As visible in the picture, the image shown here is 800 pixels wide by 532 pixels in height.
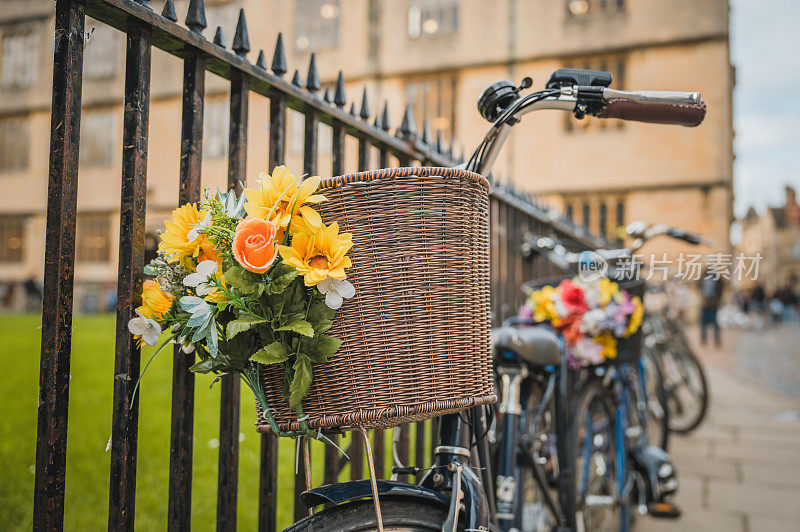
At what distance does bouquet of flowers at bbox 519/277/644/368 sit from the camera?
8.27ft

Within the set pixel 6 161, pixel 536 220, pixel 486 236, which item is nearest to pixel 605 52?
pixel 536 220

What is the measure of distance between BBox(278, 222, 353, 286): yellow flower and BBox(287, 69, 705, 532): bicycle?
0.38m

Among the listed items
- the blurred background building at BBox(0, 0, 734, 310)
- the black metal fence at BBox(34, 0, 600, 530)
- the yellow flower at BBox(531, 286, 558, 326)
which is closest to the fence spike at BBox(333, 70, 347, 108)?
the black metal fence at BBox(34, 0, 600, 530)

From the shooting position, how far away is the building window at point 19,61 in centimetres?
2298

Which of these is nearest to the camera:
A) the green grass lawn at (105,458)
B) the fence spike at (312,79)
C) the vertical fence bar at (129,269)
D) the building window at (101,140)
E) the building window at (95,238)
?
the vertical fence bar at (129,269)

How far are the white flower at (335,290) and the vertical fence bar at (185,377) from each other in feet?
1.62

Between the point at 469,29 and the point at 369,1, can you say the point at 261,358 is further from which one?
the point at 369,1

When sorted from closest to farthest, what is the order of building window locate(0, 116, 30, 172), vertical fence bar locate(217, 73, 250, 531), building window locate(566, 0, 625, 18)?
vertical fence bar locate(217, 73, 250, 531) → building window locate(566, 0, 625, 18) → building window locate(0, 116, 30, 172)

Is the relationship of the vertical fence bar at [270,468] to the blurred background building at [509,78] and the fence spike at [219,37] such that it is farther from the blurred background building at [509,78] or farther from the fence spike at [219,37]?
the blurred background building at [509,78]

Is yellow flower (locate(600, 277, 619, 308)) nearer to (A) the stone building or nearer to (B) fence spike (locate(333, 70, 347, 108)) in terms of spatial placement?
(B) fence spike (locate(333, 70, 347, 108))

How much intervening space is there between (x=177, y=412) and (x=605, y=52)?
1732cm

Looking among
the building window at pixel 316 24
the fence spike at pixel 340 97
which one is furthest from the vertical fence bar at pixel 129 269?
the building window at pixel 316 24

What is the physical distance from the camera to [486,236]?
4.14 feet

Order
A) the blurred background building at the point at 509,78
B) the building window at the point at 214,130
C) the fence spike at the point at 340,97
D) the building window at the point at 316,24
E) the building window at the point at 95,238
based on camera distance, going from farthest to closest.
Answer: the building window at the point at 95,238 → the building window at the point at 316,24 → the building window at the point at 214,130 → the blurred background building at the point at 509,78 → the fence spike at the point at 340,97
